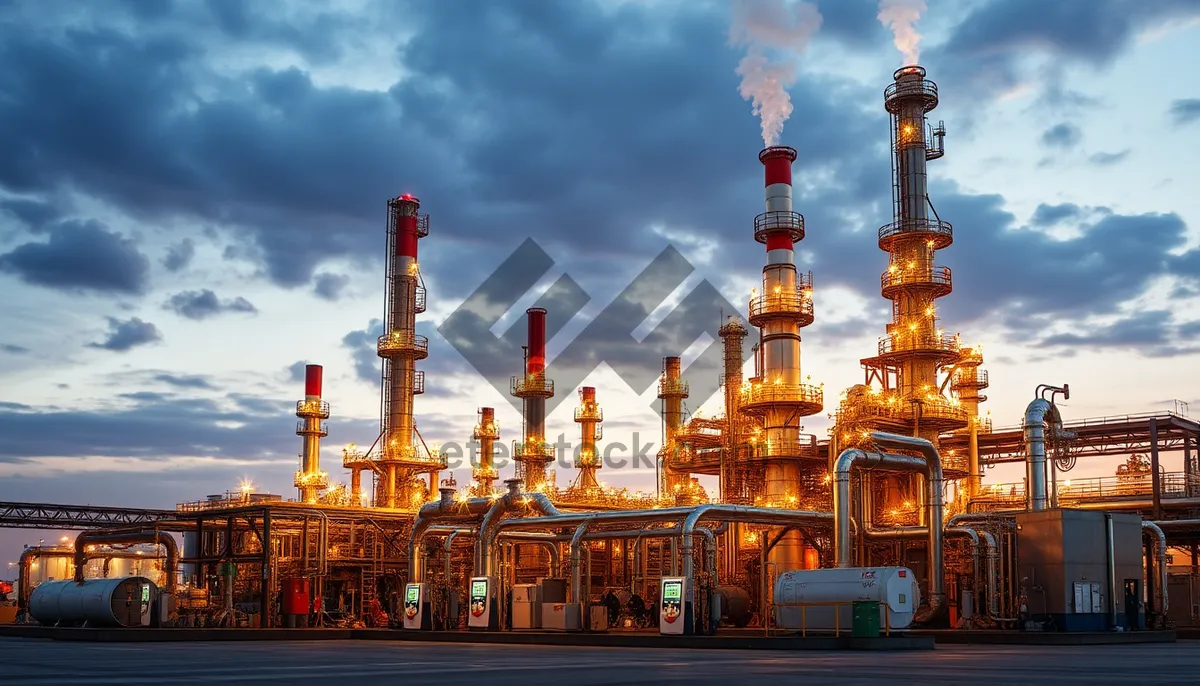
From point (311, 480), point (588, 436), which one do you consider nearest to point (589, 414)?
point (588, 436)

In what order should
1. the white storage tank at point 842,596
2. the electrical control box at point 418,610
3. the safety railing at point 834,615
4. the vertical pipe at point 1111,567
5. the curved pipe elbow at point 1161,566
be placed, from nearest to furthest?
the safety railing at point 834,615 → the white storage tank at point 842,596 → the vertical pipe at point 1111,567 → the electrical control box at point 418,610 → the curved pipe elbow at point 1161,566

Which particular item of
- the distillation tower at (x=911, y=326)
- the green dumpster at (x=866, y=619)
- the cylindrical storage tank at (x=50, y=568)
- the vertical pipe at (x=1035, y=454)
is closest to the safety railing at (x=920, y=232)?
the distillation tower at (x=911, y=326)

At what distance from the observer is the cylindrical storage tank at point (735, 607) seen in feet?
168

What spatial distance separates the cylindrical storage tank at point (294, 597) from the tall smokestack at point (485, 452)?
38.5 metres

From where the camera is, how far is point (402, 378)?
3036 inches

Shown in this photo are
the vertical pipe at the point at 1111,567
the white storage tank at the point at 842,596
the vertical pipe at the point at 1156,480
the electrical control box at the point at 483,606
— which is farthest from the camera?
the vertical pipe at the point at 1156,480

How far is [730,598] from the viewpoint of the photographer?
169ft

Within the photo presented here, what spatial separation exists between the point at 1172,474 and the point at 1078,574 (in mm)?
19503

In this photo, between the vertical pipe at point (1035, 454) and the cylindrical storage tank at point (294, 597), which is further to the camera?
the vertical pipe at point (1035, 454)

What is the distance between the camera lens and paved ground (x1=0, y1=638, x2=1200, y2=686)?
19.2m

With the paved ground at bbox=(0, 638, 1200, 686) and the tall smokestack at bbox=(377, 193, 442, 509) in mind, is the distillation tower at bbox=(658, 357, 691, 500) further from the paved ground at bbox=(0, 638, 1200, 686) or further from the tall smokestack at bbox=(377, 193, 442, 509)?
the paved ground at bbox=(0, 638, 1200, 686)

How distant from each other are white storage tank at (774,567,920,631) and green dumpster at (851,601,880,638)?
2.60 feet

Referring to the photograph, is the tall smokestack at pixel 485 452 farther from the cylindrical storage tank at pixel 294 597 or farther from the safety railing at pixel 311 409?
the cylindrical storage tank at pixel 294 597

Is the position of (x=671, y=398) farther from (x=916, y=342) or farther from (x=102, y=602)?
(x=102, y=602)
